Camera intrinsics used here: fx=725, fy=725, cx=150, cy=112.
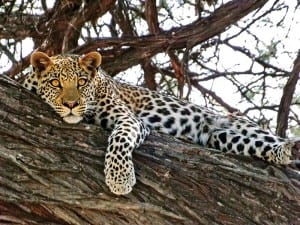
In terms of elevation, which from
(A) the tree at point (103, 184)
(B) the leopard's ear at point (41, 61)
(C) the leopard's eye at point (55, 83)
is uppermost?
(B) the leopard's ear at point (41, 61)

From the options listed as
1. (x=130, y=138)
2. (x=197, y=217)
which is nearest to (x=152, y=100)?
(x=130, y=138)

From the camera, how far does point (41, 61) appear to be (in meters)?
3.78

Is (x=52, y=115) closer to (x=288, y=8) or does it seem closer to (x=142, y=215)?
(x=142, y=215)

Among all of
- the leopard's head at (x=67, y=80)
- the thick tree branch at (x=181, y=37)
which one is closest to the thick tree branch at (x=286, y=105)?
the thick tree branch at (x=181, y=37)

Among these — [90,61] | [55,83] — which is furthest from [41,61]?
[90,61]

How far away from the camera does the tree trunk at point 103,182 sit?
126 inches

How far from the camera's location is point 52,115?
346 centimetres

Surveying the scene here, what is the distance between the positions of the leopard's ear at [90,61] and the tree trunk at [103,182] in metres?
0.44

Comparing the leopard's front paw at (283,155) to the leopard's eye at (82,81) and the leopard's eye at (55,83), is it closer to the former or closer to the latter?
the leopard's eye at (82,81)

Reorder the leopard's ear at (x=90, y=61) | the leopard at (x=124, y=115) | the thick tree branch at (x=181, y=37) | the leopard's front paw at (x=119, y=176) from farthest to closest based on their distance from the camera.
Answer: the thick tree branch at (x=181, y=37) → the leopard's ear at (x=90, y=61) → the leopard at (x=124, y=115) → the leopard's front paw at (x=119, y=176)

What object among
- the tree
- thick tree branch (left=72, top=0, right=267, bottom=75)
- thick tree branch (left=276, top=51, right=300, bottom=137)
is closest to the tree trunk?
the tree

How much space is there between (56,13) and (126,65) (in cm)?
61

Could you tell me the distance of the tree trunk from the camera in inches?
126

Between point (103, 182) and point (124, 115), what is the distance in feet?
2.15
